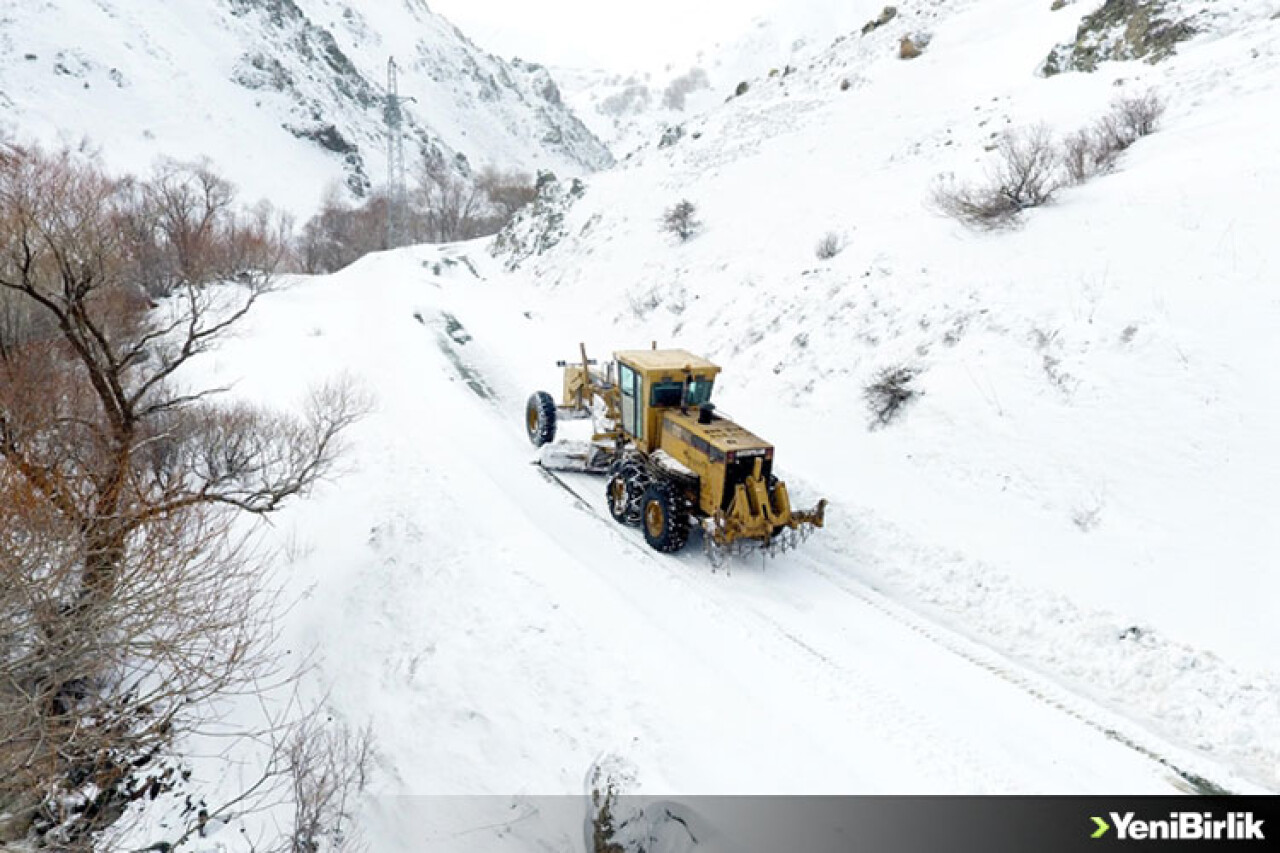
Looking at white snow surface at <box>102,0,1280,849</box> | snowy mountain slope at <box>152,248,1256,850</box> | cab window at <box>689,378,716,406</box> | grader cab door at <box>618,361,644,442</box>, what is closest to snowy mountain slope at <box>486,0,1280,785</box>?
white snow surface at <box>102,0,1280,849</box>

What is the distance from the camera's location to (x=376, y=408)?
616 inches

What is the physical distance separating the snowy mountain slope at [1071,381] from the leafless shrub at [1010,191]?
426 millimetres

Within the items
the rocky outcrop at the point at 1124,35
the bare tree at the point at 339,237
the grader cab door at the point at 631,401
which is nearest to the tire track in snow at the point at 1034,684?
the grader cab door at the point at 631,401

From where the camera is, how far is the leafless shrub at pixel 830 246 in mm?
18375

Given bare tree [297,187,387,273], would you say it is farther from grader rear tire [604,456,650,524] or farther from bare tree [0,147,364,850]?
grader rear tire [604,456,650,524]

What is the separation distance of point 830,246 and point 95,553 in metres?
17.0

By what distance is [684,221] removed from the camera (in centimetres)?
2612

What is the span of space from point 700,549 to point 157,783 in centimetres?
711

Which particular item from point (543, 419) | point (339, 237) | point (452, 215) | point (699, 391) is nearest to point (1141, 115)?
point (699, 391)

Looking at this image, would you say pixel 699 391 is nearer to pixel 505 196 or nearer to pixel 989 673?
pixel 989 673

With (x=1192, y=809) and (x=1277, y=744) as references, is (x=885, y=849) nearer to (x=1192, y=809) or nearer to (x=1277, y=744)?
(x=1192, y=809)

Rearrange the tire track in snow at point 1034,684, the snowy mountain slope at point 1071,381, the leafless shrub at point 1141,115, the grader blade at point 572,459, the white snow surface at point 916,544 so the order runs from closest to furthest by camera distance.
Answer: the tire track in snow at point 1034,684
the white snow surface at point 916,544
the snowy mountain slope at point 1071,381
the grader blade at point 572,459
the leafless shrub at point 1141,115

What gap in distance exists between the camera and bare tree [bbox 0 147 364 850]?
18.7 ft

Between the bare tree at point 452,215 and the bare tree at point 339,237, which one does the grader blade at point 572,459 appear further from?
the bare tree at point 452,215
